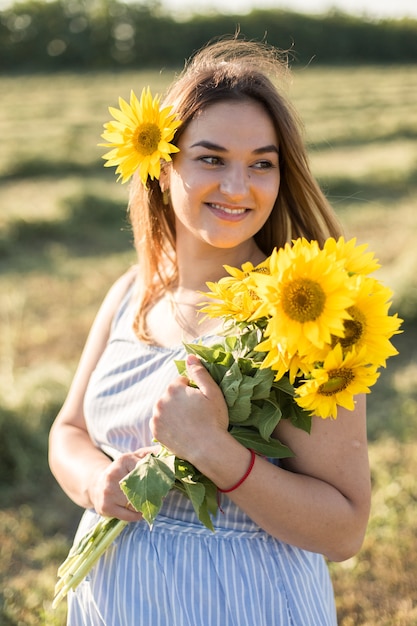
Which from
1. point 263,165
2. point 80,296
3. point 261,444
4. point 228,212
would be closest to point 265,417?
point 261,444

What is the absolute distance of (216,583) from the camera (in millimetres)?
1763

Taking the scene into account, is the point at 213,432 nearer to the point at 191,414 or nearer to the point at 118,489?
the point at 191,414

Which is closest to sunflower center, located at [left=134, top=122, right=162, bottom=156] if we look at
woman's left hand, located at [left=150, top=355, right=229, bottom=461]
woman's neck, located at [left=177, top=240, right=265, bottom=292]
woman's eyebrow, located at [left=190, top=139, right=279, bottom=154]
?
woman's eyebrow, located at [left=190, top=139, right=279, bottom=154]

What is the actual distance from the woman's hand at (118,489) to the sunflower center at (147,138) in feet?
2.49

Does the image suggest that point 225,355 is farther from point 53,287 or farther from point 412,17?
point 412,17

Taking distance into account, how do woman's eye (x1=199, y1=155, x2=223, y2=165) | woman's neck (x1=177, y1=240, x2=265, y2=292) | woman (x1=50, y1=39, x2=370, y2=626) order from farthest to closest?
woman's neck (x1=177, y1=240, x2=265, y2=292) < woman's eye (x1=199, y1=155, x2=223, y2=165) < woman (x1=50, y1=39, x2=370, y2=626)

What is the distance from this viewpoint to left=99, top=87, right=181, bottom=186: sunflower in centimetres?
191

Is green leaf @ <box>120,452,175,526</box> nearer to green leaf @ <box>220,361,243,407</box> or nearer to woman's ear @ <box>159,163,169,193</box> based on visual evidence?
green leaf @ <box>220,361,243,407</box>

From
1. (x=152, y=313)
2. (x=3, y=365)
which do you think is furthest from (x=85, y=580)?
(x=3, y=365)

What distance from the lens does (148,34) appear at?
98.7 ft

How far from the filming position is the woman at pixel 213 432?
165 cm

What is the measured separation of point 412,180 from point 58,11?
22.5 meters

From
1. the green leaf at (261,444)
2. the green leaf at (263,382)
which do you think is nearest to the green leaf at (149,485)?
the green leaf at (261,444)

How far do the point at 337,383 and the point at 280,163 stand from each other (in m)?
0.76
